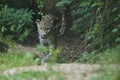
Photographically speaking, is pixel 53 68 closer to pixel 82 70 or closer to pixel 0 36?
pixel 82 70

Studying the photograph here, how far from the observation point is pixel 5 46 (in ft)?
34.2

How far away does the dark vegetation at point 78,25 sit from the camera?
928 centimetres

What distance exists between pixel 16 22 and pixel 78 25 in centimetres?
213

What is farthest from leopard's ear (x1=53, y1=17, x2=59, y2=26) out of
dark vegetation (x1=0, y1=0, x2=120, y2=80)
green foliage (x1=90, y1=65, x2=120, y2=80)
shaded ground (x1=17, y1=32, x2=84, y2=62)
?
green foliage (x1=90, y1=65, x2=120, y2=80)

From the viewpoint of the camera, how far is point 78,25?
10562mm

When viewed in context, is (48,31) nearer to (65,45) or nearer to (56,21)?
(56,21)

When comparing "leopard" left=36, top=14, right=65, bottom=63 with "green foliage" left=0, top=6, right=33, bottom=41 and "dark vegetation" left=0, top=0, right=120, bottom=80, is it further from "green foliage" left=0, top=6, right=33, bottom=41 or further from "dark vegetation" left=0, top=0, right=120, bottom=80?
"green foliage" left=0, top=6, right=33, bottom=41

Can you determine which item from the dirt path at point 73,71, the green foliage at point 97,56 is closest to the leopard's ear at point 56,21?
the green foliage at point 97,56

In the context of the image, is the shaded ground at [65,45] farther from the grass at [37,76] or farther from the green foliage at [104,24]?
the grass at [37,76]

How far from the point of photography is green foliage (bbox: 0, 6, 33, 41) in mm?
11695

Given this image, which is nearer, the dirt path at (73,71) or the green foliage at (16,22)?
the dirt path at (73,71)

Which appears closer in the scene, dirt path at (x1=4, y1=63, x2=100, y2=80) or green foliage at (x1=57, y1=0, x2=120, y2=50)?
dirt path at (x1=4, y1=63, x2=100, y2=80)

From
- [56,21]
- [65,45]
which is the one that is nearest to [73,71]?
[56,21]

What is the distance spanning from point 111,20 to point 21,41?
134 inches
